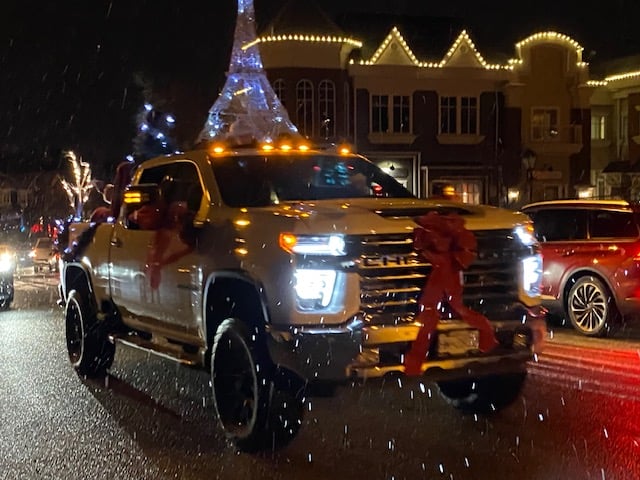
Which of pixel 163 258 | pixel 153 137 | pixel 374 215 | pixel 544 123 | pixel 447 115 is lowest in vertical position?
pixel 163 258

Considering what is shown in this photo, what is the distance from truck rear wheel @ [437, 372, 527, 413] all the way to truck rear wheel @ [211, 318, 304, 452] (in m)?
1.51

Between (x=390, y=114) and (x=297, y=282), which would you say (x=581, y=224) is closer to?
(x=297, y=282)

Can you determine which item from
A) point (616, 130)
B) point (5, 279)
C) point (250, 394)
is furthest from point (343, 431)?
point (616, 130)

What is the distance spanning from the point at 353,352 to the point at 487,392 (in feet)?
6.61

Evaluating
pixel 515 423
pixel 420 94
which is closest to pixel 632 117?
pixel 420 94

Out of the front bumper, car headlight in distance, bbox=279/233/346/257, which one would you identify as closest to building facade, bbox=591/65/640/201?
the front bumper

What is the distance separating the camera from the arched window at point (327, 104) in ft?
109

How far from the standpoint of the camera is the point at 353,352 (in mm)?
5312

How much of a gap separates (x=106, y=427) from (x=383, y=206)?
282cm

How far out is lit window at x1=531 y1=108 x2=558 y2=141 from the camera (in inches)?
1444

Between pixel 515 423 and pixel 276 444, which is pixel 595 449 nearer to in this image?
pixel 515 423

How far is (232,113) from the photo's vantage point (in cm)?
2461

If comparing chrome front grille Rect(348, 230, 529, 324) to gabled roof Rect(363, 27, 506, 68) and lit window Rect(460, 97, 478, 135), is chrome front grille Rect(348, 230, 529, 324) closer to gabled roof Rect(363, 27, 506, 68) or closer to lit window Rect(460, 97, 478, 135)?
gabled roof Rect(363, 27, 506, 68)

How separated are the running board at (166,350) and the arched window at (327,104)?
25697mm
